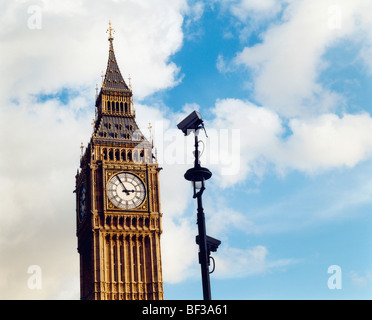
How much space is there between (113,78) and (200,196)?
270 feet

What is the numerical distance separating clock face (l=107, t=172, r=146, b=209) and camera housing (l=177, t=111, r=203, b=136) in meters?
66.0

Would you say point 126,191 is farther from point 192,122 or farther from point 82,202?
point 192,122

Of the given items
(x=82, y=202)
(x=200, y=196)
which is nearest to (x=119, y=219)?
(x=82, y=202)

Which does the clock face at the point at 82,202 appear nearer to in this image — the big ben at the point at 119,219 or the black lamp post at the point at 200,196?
the big ben at the point at 119,219

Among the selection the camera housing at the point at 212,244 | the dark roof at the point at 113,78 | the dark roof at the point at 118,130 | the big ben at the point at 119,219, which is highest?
the dark roof at the point at 113,78

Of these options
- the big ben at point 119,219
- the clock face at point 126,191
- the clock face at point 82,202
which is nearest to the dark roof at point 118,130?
the big ben at point 119,219

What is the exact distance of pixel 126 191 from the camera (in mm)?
94188

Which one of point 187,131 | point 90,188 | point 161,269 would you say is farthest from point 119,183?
point 187,131

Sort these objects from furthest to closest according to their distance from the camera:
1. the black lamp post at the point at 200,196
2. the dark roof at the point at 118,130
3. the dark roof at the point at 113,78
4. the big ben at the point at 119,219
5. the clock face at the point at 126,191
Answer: the dark roof at the point at 113,78 < the dark roof at the point at 118,130 < the clock face at the point at 126,191 < the big ben at the point at 119,219 < the black lamp post at the point at 200,196

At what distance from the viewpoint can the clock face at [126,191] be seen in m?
93.5

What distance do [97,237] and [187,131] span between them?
65010 mm

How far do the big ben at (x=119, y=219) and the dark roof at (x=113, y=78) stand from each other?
8.36 metres

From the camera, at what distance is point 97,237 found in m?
91.4
